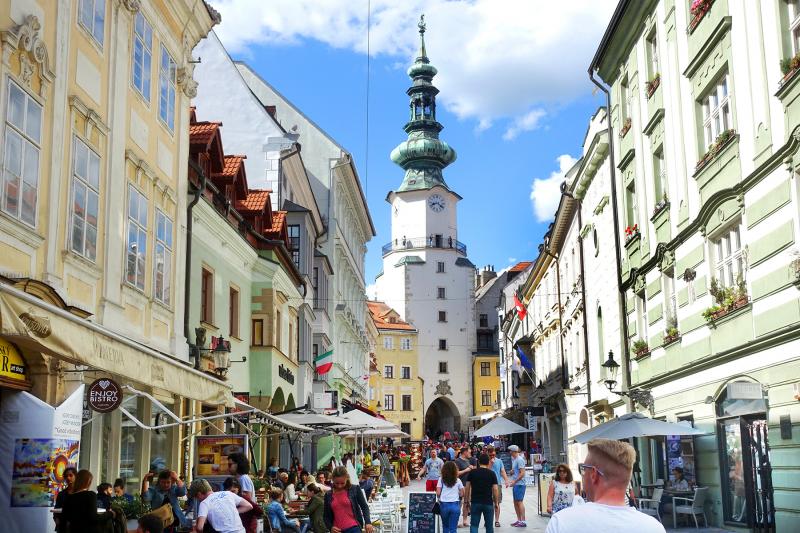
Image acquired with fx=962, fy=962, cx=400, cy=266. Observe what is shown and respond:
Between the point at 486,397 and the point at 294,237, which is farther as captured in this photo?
the point at 486,397

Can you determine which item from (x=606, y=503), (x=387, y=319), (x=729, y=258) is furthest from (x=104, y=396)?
(x=387, y=319)

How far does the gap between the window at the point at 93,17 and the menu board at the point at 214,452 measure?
6.62 m

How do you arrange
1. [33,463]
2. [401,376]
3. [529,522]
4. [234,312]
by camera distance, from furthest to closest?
1. [401,376]
2. [234,312]
3. [529,522]
4. [33,463]

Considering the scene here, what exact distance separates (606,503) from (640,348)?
819 inches

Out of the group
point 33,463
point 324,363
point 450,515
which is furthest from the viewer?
point 324,363

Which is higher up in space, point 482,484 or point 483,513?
point 482,484

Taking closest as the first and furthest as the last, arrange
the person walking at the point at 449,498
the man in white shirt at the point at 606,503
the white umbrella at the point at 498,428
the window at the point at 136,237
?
the man in white shirt at the point at 606,503
the person walking at the point at 449,498
the window at the point at 136,237
the white umbrella at the point at 498,428

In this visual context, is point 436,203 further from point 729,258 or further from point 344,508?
point 344,508

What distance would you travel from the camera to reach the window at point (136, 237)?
1562 centimetres

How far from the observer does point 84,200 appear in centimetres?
1357

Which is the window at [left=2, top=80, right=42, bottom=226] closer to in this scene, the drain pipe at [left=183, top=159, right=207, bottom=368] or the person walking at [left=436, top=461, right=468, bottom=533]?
the person walking at [left=436, top=461, right=468, bottom=533]

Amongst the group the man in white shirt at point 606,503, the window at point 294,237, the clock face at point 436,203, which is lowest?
the man in white shirt at point 606,503

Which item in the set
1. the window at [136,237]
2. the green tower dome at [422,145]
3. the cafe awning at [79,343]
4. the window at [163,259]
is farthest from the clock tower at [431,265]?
the cafe awning at [79,343]

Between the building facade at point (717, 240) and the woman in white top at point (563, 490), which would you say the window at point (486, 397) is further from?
the woman in white top at point (563, 490)
